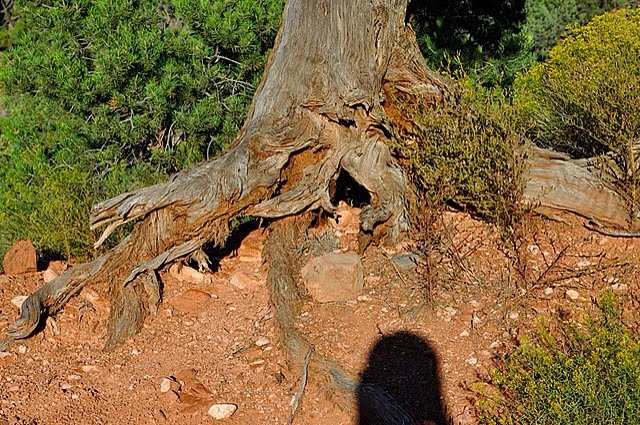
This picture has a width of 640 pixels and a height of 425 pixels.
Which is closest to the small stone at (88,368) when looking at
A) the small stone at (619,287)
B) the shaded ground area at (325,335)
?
the shaded ground area at (325,335)

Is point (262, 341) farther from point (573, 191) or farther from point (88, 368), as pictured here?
point (573, 191)

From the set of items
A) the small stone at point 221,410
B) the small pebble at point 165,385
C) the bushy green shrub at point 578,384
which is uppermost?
the bushy green shrub at point 578,384

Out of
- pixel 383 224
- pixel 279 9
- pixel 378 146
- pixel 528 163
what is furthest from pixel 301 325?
pixel 279 9

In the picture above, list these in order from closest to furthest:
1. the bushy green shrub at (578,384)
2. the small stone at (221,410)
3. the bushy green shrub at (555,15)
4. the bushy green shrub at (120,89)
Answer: the bushy green shrub at (578,384), the small stone at (221,410), the bushy green shrub at (120,89), the bushy green shrub at (555,15)

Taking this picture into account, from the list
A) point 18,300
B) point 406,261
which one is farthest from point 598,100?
point 18,300

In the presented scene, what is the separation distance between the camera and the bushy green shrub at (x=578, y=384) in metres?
3.11

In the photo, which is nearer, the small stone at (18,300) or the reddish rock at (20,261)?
the small stone at (18,300)

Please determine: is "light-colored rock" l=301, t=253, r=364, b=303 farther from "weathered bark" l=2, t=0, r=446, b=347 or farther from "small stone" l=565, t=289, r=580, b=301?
"small stone" l=565, t=289, r=580, b=301

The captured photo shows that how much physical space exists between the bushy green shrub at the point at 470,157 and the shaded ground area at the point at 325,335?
0.29 metres

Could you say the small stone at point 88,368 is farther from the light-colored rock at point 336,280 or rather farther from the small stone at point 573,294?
the small stone at point 573,294

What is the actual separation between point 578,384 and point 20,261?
4.17 m

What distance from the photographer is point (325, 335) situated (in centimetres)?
468

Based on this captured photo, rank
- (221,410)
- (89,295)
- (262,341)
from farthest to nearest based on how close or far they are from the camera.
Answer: (89,295) → (262,341) → (221,410)

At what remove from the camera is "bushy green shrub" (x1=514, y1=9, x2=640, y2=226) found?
5.20m
